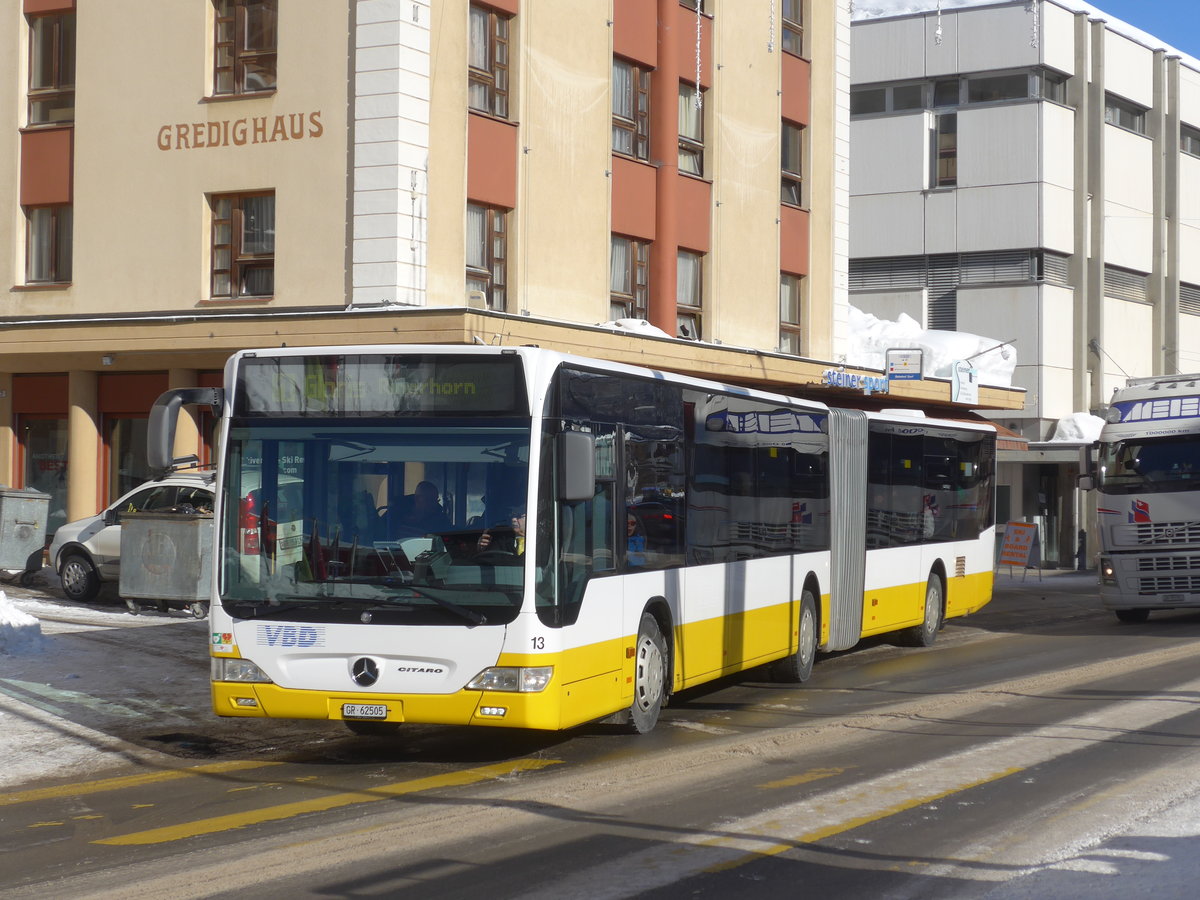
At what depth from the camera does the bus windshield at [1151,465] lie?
75.1ft

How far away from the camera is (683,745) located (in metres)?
11.5

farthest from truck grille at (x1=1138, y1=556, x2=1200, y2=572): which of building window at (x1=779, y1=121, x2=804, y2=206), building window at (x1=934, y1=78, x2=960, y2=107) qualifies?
building window at (x1=934, y1=78, x2=960, y2=107)

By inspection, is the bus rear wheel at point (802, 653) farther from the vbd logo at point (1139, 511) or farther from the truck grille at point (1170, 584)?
the vbd logo at point (1139, 511)

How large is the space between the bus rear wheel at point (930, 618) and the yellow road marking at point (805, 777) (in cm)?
995

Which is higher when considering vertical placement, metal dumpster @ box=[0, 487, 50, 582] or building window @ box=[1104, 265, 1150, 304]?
building window @ box=[1104, 265, 1150, 304]

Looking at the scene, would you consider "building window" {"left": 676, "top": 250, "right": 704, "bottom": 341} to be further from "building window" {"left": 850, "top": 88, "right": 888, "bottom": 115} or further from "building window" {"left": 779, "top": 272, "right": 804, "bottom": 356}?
"building window" {"left": 850, "top": 88, "right": 888, "bottom": 115}

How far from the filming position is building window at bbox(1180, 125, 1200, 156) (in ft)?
163

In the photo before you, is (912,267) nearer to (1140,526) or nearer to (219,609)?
(1140,526)

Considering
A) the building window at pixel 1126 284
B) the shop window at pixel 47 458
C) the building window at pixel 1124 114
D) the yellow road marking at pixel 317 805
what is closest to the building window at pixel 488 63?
the shop window at pixel 47 458

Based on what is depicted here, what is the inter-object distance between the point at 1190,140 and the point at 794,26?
22867 mm

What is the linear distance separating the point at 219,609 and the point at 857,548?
895 cm

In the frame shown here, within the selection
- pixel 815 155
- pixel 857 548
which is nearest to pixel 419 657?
pixel 857 548

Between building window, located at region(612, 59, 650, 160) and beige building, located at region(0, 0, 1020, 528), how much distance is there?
0.17ft

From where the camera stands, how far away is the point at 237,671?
10.6 meters
